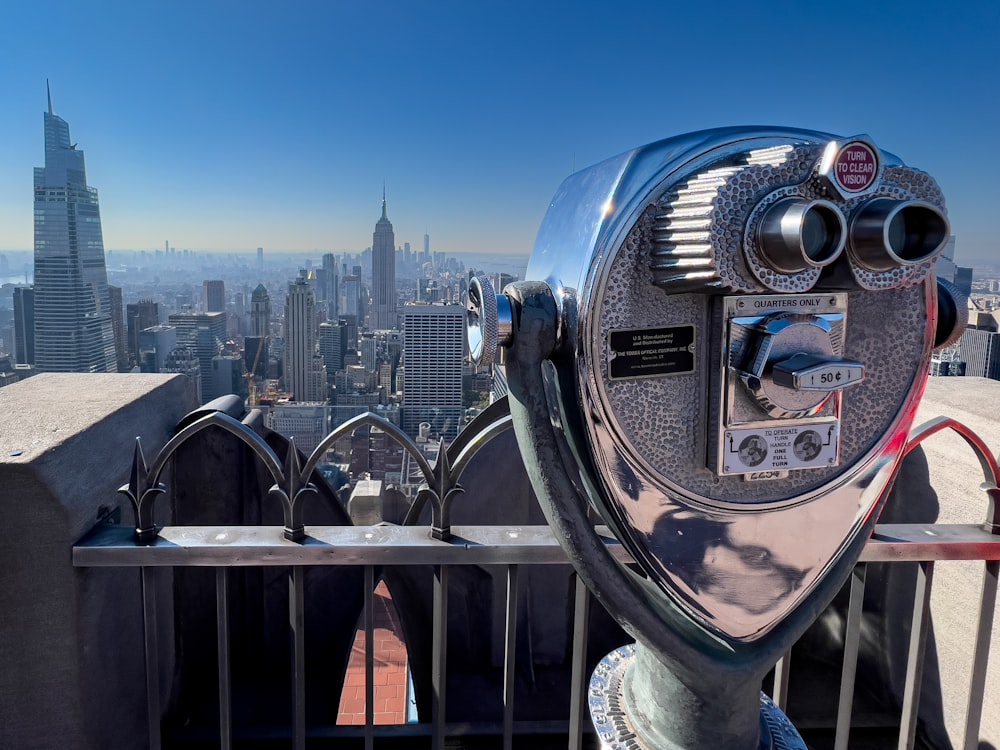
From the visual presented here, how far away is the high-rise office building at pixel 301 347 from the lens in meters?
28.9

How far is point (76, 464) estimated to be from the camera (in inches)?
49.5

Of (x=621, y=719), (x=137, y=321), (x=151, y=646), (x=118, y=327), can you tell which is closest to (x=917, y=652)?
(x=621, y=719)

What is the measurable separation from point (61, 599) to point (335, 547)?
472mm

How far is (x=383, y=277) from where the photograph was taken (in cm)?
5447

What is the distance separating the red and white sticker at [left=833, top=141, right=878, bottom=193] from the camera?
0.72m

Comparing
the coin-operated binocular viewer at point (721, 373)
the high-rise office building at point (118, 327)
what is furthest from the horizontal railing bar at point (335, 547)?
the high-rise office building at point (118, 327)

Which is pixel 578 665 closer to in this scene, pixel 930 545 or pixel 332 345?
pixel 930 545

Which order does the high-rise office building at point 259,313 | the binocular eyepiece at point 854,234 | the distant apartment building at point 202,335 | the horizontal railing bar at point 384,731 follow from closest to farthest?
the binocular eyepiece at point 854,234 → the horizontal railing bar at point 384,731 → the distant apartment building at point 202,335 → the high-rise office building at point 259,313

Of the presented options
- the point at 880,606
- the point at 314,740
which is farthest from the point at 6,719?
the point at 880,606

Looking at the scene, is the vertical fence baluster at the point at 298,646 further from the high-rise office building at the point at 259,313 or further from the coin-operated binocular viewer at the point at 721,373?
the high-rise office building at the point at 259,313

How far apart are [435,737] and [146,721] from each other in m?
0.61

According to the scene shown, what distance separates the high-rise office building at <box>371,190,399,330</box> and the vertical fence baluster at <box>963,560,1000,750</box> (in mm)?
43433

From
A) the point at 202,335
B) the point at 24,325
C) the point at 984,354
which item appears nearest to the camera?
the point at 984,354

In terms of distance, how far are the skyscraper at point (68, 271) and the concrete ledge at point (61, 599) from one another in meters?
34.0
